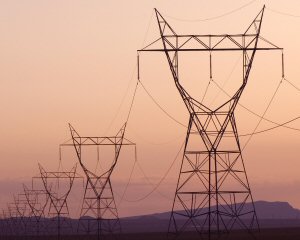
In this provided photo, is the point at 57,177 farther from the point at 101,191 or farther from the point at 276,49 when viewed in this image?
the point at 276,49

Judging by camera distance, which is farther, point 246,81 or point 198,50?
point 246,81

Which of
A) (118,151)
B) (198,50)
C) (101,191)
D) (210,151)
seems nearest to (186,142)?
(210,151)

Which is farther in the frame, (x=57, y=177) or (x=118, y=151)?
(x=57, y=177)

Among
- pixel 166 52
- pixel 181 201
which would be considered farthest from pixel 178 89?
pixel 181 201

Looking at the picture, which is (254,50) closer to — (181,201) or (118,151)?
(181,201)

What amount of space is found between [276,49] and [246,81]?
4885mm

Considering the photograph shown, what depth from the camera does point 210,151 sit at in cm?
7375

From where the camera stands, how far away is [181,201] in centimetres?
7288

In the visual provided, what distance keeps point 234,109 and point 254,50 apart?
412 cm

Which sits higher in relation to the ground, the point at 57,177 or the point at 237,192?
the point at 57,177

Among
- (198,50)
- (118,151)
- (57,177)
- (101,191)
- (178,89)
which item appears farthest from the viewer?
(57,177)

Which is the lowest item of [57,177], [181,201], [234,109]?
[181,201]

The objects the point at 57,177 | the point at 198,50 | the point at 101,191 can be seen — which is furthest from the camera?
the point at 57,177

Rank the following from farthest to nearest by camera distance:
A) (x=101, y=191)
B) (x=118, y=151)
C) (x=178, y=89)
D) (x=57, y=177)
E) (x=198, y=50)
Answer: (x=57, y=177), (x=101, y=191), (x=118, y=151), (x=178, y=89), (x=198, y=50)
